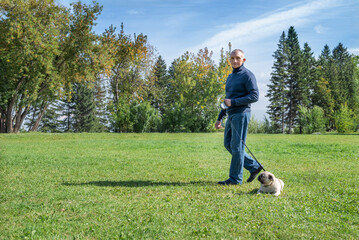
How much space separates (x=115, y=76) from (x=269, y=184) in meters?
35.3

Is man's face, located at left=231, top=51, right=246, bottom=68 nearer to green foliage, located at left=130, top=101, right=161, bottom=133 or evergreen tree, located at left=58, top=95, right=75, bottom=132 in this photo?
green foliage, located at left=130, top=101, right=161, bottom=133

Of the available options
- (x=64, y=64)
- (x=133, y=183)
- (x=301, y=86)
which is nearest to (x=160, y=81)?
(x=301, y=86)

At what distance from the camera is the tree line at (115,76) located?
81.5 feet

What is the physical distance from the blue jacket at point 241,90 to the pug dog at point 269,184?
137 centimetres

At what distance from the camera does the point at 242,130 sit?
602 cm

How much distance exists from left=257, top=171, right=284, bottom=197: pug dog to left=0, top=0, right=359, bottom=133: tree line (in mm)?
22963

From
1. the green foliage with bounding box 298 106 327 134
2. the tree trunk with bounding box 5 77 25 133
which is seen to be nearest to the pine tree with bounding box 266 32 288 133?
the green foliage with bounding box 298 106 327 134

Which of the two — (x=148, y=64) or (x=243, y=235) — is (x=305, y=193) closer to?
(x=243, y=235)

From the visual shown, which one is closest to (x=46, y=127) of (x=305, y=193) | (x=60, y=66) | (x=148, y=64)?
(x=148, y=64)

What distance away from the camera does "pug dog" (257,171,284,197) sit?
5242mm

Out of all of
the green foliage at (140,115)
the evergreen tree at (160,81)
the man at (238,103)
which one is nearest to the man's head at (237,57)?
the man at (238,103)

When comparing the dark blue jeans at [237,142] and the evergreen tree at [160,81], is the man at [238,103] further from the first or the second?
the evergreen tree at [160,81]

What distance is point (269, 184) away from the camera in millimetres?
5285

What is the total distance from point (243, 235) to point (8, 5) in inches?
1094
